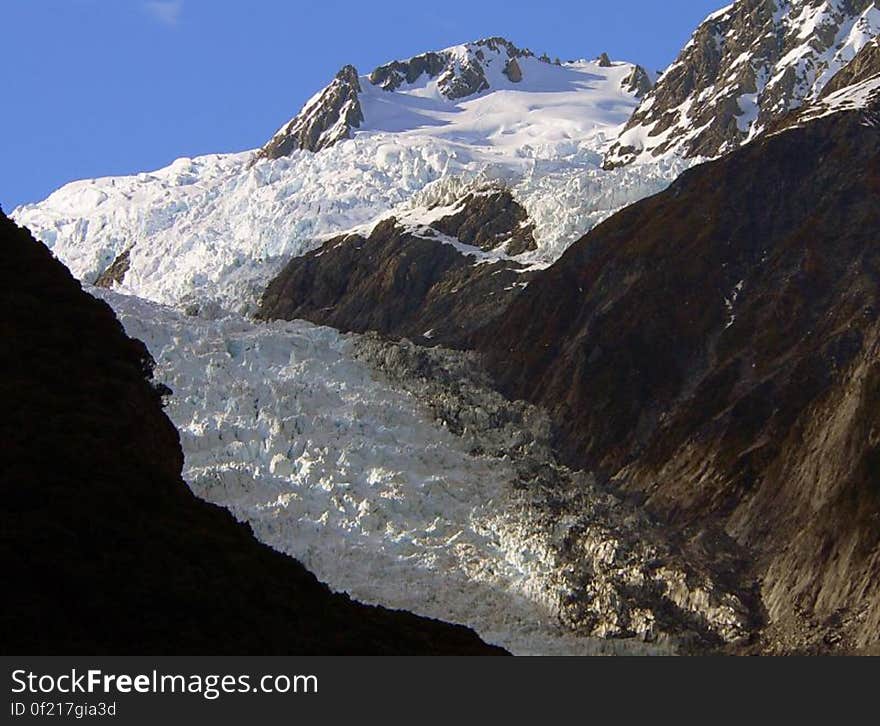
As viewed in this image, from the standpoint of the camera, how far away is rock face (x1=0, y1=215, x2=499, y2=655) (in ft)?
165

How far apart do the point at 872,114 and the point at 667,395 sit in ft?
135

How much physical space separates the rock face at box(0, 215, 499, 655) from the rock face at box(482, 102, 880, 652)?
5808cm

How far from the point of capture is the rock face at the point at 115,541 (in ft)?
165

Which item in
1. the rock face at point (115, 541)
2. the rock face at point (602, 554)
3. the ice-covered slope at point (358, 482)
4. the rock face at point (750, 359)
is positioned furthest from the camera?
the rock face at point (750, 359)

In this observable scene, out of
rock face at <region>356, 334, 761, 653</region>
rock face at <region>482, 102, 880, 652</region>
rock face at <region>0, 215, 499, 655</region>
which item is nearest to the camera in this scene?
rock face at <region>0, 215, 499, 655</region>

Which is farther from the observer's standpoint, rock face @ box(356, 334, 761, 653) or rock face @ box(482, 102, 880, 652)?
rock face @ box(482, 102, 880, 652)

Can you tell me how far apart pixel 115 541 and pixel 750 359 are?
99.5m

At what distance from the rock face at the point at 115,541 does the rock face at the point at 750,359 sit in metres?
58.1

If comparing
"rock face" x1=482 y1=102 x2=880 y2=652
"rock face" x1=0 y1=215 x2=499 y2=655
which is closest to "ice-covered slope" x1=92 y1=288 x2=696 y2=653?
"rock face" x1=482 y1=102 x2=880 y2=652

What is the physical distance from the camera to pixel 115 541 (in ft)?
179

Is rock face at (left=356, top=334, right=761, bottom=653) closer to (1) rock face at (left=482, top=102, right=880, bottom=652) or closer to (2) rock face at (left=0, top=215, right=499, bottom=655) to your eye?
(1) rock face at (left=482, top=102, right=880, bottom=652)

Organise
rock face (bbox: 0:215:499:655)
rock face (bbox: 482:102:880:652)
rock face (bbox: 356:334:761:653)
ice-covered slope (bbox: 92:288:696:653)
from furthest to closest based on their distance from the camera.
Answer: rock face (bbox: 482:102:880:652)
ice-covered slope (bbox: 92:288:696:653)
rock face (bbox: 356:334:761:653)
rock face (bbox: 0:215:499:655)

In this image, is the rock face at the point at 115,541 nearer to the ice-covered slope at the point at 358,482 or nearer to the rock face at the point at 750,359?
the ice-covered slope at the point at 358,482

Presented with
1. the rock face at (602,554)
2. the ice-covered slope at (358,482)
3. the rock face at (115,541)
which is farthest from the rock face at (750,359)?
the rock face at (115,541)
